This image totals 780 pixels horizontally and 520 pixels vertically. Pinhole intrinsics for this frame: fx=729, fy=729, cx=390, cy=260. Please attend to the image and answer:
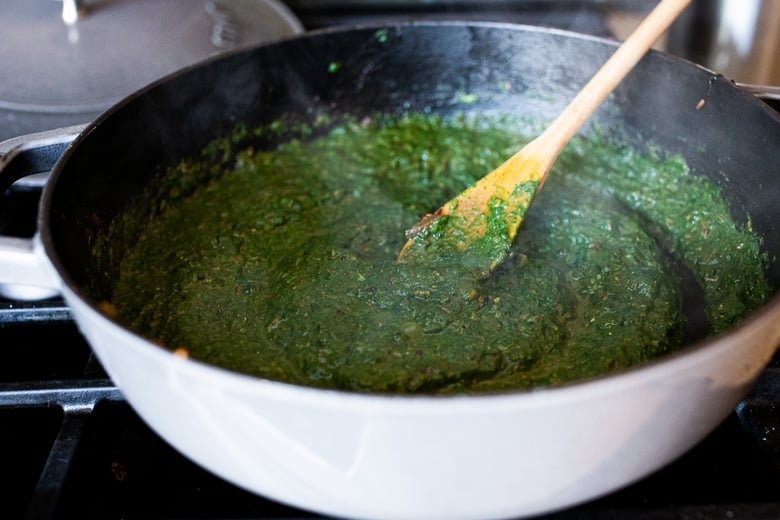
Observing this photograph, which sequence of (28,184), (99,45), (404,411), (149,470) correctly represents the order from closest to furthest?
(404,411) → (149,470) → (28,184) → (99,45)

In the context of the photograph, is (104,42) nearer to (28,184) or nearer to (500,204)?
(28,184)

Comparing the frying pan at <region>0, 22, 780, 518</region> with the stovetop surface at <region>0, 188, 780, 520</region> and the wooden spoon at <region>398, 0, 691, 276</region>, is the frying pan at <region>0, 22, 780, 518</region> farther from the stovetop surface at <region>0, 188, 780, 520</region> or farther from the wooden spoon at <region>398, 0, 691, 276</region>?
the wooden spoon at <region>398, 0, 691, 276</region>

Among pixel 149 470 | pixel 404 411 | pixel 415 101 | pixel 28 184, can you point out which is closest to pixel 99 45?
pixel 28 184

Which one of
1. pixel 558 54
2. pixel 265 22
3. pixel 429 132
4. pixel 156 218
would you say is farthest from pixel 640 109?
pixel 156 218

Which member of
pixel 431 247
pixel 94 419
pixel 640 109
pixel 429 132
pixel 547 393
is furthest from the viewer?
pixel 429 132

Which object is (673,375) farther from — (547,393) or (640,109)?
(640,109)
